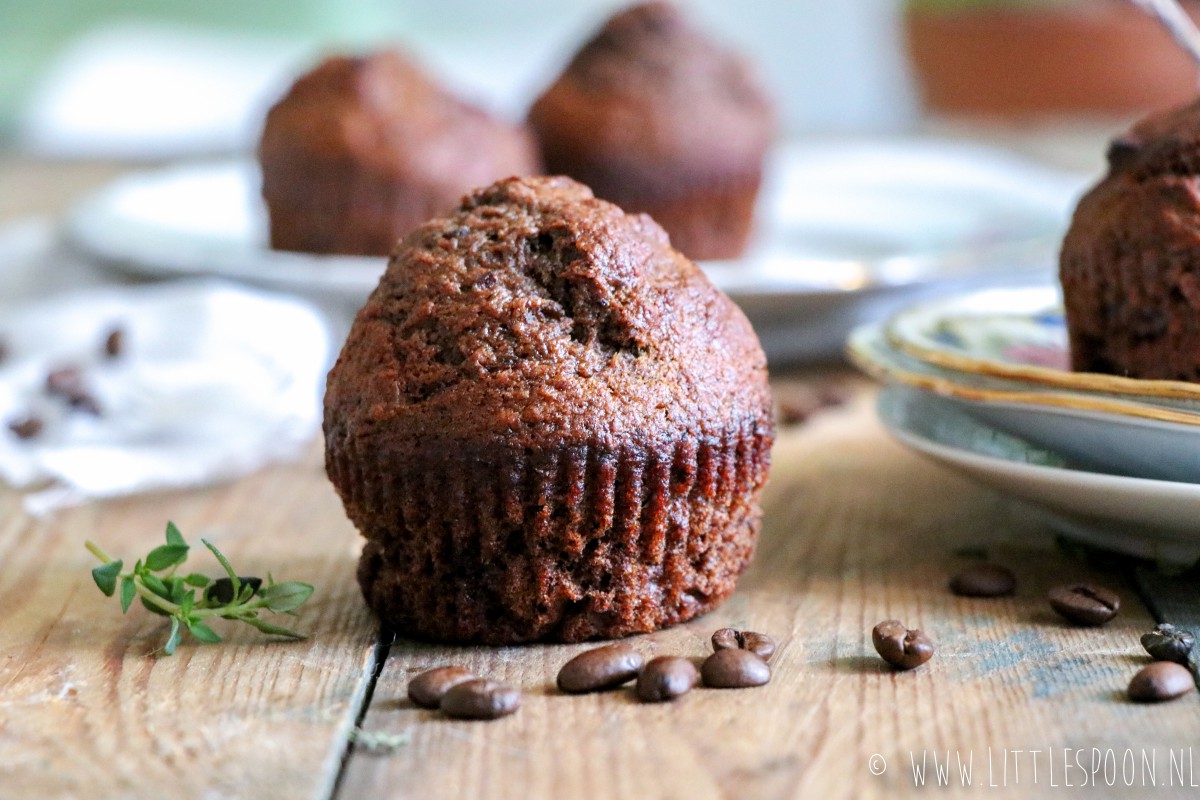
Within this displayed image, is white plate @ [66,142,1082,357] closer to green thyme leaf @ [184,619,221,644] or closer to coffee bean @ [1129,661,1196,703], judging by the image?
green thyme leaf @ [184,619,221,644]

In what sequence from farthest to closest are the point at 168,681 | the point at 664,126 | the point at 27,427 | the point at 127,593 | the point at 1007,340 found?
the point at 664,126 < the point at 27,427 < the point at 1007,340 < the point at 127,593 < the point at 168,681

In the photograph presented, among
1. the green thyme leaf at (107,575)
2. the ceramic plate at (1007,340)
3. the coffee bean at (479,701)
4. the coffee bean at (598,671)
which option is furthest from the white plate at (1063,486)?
the green thyme leaf at (107,575)

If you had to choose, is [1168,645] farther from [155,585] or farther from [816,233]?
[816,233]

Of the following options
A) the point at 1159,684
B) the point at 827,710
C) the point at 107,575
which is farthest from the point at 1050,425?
the point at 107,575

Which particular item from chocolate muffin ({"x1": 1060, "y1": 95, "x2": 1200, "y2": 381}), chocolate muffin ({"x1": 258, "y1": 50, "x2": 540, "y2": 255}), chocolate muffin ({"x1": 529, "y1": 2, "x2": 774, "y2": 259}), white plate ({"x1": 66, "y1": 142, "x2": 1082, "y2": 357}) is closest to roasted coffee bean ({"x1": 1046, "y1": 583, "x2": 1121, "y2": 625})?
chocolate muffin ({"x1": 1060, "y1": 95, "x2": 1200, "y2": 381})

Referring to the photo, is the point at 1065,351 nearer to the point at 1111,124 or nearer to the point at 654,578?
the point at 654,578

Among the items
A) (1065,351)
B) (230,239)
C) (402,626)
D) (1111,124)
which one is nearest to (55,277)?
(230,239)

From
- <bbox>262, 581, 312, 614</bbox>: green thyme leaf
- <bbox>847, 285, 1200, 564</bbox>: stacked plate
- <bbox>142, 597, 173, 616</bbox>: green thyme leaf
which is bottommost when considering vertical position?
<bbox>142, 597, 173, 616</bbox>: green thyme leaf
